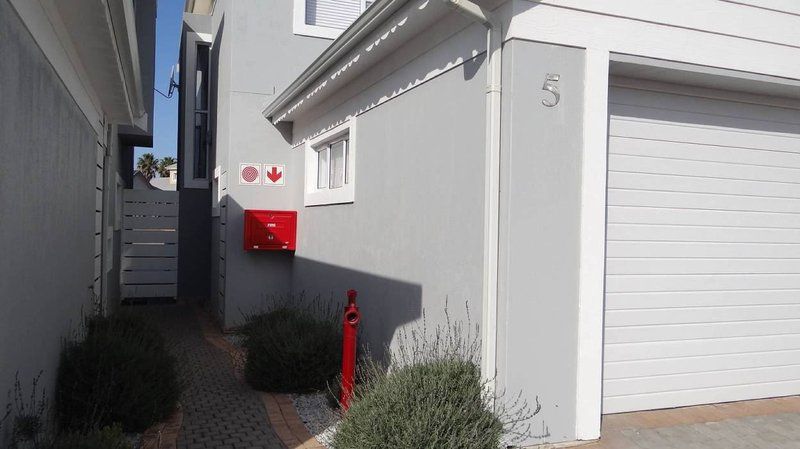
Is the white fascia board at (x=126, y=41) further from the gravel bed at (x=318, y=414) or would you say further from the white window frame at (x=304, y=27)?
the gravel bed at (x=318, y=414)

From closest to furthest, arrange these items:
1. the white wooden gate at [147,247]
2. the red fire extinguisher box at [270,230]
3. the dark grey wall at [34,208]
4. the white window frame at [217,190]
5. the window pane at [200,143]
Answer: the dark grey wall at [34,208] → the red fire extinguisher box at [270,230] → the white window frame at [217,190] → the white wooden gate at [147,247] → the window pane at [200,143]

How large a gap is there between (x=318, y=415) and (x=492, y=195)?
2.66 m

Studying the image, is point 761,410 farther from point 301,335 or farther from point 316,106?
point 316,106

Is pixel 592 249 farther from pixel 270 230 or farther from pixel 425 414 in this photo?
pixel 270 230

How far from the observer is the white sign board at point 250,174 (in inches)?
407

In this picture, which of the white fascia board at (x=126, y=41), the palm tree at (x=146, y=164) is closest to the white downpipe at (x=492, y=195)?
the white fascia board at (x=126, y=41)

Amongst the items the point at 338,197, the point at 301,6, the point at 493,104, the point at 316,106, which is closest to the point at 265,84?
the point at 301,6

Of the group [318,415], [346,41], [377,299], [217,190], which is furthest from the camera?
[217,190]

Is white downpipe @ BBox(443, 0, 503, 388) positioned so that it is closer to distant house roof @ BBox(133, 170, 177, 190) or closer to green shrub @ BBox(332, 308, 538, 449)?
green shrub @ BBox(332, 308, 538, 449)

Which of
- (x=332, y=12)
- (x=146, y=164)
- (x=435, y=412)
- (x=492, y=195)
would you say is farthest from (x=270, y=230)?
(x=146, y=164)

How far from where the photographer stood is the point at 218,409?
20.0 ft

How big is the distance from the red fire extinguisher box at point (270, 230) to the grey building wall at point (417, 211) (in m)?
2.22

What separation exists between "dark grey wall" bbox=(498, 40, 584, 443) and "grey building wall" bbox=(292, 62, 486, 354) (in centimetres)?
29

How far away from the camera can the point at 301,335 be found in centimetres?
671
